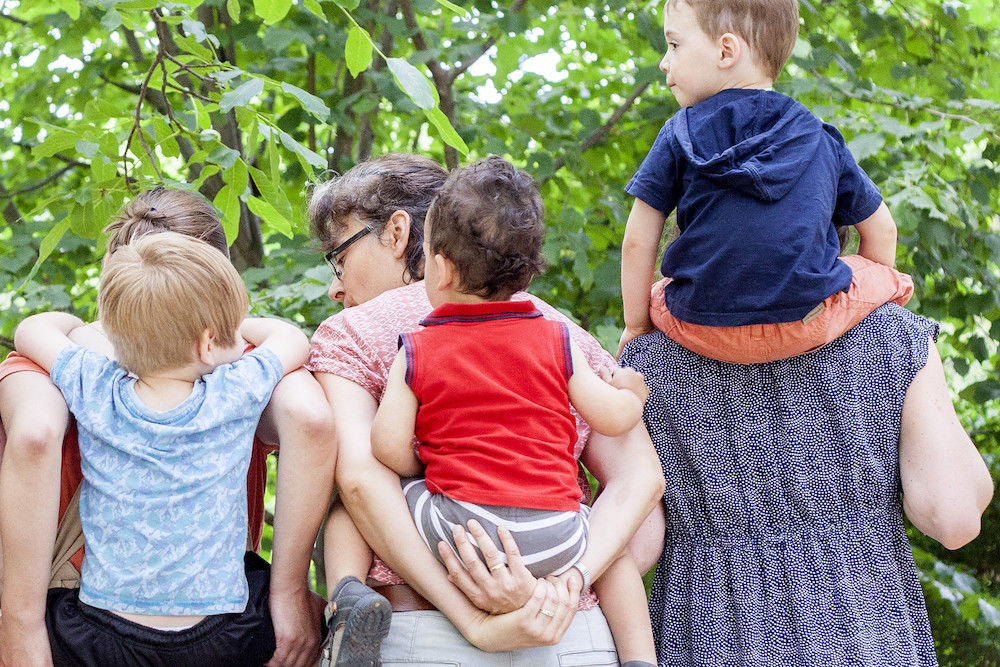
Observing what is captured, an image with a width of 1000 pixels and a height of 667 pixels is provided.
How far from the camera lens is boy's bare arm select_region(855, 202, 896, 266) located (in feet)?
5.98

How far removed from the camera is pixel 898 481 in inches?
70.6

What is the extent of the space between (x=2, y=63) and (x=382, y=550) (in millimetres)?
3349

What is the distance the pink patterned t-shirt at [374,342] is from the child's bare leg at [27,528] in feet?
1.57

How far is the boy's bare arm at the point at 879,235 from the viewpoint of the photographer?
1823 mm

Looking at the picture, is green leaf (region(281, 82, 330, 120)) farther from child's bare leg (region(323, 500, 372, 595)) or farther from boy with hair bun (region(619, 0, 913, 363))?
child's bare leg (region(323, 500, 372, 595))

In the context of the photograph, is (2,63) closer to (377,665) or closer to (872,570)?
(377,665)

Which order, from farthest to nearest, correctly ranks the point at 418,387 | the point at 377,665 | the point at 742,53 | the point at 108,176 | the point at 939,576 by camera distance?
1. the point at 939,576
2. the point at 108,176
3. the point at 742,53
4. the point at 418,387
5. the point at 377,665

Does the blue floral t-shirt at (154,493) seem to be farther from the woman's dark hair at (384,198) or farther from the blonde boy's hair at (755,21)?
the blonde boy's hair at (755,21)

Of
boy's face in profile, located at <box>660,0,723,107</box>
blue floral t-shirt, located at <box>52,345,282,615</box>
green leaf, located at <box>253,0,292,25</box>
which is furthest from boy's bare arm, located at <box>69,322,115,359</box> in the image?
boy's face in profile, located at <box>660,0,723,107</box>

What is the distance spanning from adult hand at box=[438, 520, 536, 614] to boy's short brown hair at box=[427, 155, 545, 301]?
0.41m

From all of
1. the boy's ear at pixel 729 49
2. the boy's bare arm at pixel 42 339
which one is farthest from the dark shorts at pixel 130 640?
the boy's ear at pixel 729 49

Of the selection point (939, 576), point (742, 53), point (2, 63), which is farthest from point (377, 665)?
point (2, 63)

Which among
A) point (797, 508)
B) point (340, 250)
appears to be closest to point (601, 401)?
point (797, 508)

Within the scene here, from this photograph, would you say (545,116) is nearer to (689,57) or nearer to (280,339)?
(689,57)
